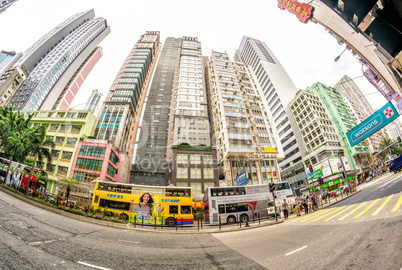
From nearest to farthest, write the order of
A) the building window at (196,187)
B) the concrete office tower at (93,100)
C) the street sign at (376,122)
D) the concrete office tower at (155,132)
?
the street sign at (376,122) < the building window at (196,187) < the concrete office tower at (155,132) < the concrete office tower at (93,100)

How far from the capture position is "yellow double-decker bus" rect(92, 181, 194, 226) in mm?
18812

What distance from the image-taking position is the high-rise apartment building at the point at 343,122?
180 feet

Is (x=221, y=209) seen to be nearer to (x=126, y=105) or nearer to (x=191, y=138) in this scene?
(x=191, y=138)

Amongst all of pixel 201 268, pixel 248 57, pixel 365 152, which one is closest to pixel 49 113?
pixel 201 268

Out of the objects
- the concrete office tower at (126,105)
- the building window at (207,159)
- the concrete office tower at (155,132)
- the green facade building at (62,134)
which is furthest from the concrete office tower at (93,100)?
the building window at (207,159)

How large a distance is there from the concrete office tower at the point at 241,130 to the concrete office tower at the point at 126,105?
1258 inches

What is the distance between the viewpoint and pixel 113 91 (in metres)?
68.6

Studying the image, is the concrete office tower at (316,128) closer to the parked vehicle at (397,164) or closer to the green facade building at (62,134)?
the parked vehicle at (397,164)

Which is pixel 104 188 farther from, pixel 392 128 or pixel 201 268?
pixel 392 128

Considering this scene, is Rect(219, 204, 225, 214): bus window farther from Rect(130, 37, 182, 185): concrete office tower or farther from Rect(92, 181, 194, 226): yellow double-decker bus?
Rect(130, 37, 182, 185): concrete office tower

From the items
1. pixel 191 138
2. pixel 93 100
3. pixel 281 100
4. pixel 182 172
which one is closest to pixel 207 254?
pixel 182 172

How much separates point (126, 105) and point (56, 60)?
72.0 meters

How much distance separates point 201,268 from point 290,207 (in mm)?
23805

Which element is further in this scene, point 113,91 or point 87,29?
point 87,29
